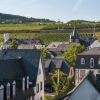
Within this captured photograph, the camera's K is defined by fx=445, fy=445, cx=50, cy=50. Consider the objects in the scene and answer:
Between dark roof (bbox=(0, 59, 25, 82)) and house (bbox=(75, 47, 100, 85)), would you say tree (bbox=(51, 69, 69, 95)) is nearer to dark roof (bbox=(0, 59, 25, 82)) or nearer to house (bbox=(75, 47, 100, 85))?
house (bbox=(75, 47, 100, 85))

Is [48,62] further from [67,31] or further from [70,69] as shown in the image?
[67,31]

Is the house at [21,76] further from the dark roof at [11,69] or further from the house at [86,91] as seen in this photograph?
the house at [86,91]

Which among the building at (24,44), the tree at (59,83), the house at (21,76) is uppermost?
the house at (21,76)

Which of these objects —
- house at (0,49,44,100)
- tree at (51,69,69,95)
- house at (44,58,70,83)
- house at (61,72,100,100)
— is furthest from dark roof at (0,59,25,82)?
house at (44,58,70,83)

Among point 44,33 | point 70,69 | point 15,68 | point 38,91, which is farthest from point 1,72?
point 44,33

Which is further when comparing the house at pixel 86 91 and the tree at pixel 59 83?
the tree at pixel 59 83

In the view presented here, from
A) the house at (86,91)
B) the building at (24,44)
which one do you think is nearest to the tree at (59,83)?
the house at (86,91)
